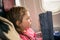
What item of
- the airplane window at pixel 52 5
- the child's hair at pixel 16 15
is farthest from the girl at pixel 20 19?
the airplane window at pixel 52 5

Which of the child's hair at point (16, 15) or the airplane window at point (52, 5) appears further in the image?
the airplane window at point (52, 5)

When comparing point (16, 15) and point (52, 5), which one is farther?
point (52, 5)

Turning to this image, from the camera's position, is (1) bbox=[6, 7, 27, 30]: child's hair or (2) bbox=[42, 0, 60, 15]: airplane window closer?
(1) bbox=[6, 7, 27, 30]: child's hair

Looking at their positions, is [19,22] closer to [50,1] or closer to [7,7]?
[7,7]

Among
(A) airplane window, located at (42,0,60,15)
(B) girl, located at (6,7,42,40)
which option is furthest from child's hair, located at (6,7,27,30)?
(A) airplane window, located at (42,0,60,15)

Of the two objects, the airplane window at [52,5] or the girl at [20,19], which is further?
the airplane window at [52,5]

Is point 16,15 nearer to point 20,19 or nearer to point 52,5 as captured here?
point 20,19

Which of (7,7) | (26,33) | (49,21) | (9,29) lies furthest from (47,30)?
(9,29)

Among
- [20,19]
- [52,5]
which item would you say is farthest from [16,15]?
[52,5]

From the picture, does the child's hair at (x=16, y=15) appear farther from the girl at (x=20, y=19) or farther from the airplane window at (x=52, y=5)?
the airplane window at (x=52, y=5)

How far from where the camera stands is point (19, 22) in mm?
1366

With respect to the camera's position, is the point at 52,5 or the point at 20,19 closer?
the point at 20,19

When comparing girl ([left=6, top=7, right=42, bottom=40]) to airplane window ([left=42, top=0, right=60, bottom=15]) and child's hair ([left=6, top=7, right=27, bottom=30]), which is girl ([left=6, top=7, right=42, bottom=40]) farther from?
airplane window ([left=42, top=0, right=60, bottom=15])

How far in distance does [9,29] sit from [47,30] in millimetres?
645
